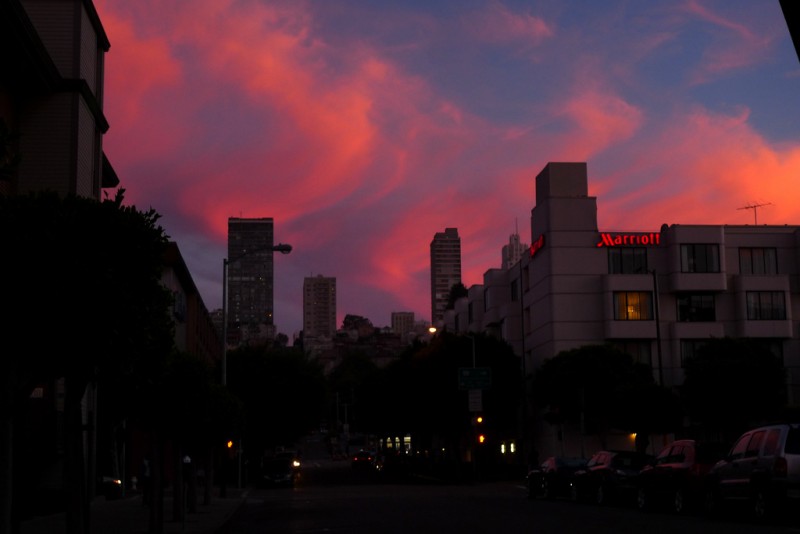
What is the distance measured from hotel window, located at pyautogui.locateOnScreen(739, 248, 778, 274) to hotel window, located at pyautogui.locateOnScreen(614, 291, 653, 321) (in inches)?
295

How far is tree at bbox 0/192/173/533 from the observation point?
13141mm

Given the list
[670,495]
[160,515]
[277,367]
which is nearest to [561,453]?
[277,367]

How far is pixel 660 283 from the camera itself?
6969cm

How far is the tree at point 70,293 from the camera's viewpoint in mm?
13141

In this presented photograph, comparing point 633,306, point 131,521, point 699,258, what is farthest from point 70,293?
point 699,258

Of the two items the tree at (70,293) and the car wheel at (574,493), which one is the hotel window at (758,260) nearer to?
the car wheel at (574,493)

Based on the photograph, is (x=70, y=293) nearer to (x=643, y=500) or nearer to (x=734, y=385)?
(x=643, y=500)

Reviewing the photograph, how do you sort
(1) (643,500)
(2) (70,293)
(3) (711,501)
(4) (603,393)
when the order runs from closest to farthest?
(2) (70,293) < (3) (711,501) < (1) (643,500) < (4) (603,393)

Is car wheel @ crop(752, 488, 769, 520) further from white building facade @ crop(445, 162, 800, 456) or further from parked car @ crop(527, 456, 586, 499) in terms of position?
white building facade @ crop(445, 162, 800, 456)

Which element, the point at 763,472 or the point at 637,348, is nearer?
the point at 763,472

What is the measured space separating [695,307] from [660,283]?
2.97 metres

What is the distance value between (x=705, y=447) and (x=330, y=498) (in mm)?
18715

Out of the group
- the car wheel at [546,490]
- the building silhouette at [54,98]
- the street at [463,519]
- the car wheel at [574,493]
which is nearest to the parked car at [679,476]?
the street at [463,519]

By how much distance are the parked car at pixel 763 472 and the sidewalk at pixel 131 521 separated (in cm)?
1169
